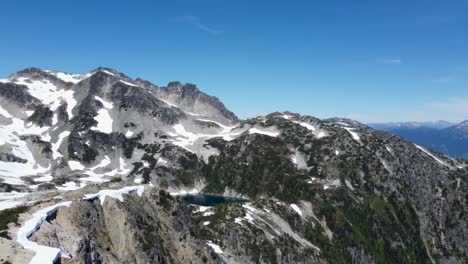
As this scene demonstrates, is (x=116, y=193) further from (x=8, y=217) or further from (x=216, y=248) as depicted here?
(x=216, y=248)

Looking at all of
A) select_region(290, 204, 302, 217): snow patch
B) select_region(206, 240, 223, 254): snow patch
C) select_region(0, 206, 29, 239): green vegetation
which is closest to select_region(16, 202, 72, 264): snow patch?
select_region(0, 206, 29, 239): green vegetation

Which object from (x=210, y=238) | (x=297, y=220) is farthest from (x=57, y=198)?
(x=297, y=220)

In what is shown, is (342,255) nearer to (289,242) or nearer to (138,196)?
(289,242)

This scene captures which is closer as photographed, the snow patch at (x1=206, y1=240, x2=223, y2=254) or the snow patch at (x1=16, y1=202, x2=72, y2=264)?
the snow patch at (x1=16, y1=202, x2=72, y2=264)

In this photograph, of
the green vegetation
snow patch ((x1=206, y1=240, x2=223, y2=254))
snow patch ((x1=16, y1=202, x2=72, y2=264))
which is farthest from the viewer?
snow patch ((x1=206, y1=240, x2=223, y2=254))

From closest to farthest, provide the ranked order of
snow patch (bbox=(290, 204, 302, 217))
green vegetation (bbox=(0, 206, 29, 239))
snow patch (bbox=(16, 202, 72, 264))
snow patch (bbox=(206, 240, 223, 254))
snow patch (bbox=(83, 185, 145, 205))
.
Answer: snow patch (bbox=(16, 202, 72, 264))
green vegetation (bbox=(0, 206, 29, 239))
snow patch (bbox=(83, 185, 145, 205))
snow patch (bbox=(206, 240, 223, 254))
snow patch (bbox=(290, 204, 302, 217))

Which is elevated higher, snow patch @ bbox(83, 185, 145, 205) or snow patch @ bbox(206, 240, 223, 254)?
snow patch @ bbox(83, 185, 145, 205)

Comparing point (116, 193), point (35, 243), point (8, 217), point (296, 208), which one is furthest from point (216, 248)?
point (296, 208)

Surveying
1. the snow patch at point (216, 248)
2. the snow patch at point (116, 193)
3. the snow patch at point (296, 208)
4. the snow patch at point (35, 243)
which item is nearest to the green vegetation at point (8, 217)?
the snow patch at point (35, 243)

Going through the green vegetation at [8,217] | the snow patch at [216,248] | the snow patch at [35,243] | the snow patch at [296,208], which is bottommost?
the snow patch at [296,208]

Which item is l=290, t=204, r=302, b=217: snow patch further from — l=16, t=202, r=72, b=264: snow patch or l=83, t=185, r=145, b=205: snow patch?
l=16, t=202, r=72, b=264: snow patch

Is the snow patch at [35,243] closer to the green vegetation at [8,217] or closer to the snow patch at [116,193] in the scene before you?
the green vegetation at [8,217]
